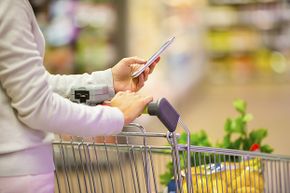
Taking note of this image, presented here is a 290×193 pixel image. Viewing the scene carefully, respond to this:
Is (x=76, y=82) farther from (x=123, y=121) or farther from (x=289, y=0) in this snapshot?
(x=289, y=0)

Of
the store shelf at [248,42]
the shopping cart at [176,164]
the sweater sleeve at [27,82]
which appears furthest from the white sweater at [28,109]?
the store shelf at [248,42]

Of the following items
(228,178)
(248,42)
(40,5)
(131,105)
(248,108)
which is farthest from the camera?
(248,42)

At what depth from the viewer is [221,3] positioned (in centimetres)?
1139

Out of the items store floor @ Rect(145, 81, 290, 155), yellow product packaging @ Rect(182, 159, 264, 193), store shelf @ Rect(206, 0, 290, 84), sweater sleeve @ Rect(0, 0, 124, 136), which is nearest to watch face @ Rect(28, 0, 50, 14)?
store floor @ Rect(145, 81, 290, 155)

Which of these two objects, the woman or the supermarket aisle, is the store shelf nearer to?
the supermarket aisle

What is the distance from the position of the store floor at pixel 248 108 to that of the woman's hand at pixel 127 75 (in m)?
3.64

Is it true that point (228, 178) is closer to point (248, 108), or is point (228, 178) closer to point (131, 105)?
point (131, 105)

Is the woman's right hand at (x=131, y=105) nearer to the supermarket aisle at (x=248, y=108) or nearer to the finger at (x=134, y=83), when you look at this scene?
the finger at (x=134, y=83)

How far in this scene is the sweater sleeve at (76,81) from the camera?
184 cm

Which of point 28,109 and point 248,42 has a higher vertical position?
point 28,109

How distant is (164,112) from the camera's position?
1591 millimetres

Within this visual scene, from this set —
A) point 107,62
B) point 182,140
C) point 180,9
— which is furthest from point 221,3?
point 182,140

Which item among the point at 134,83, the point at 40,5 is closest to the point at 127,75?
the point at 134,83

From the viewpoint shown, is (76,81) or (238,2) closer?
(76,81)
